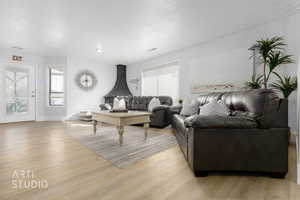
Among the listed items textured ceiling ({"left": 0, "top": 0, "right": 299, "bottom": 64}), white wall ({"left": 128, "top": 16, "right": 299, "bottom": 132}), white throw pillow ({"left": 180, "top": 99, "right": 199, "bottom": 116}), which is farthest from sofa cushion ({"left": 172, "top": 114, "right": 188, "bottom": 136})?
textured ceiling ({"left": 0, "top": 0, "right": 299, "bottom": 64})

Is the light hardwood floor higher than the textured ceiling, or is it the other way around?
the textured ceiling

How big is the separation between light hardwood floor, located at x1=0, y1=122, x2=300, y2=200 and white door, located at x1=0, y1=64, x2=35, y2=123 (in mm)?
3736

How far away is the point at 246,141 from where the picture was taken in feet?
4.85

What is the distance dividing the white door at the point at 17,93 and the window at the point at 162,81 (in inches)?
164

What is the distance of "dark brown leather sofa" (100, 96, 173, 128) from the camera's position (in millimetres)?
4059

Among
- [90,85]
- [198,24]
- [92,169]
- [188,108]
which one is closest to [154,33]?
[198,24]

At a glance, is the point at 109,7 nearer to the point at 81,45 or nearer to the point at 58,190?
the point at 81,45

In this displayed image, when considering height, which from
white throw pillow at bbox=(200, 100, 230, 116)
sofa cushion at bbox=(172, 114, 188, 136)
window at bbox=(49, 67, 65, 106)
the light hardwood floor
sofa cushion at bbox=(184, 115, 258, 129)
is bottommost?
the light hardwood floor

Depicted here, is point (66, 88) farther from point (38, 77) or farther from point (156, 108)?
point (156, 108)

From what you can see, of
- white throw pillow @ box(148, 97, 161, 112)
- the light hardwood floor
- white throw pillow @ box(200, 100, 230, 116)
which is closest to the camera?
the light hardwood floor

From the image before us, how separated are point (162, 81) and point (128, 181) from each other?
4406 mm

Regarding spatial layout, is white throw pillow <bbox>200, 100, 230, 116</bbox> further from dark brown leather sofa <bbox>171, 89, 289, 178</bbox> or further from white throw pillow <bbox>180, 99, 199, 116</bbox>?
white throw pillow <bbox>180, 99, 199, 116</bbox>

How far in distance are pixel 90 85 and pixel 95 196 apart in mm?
5492

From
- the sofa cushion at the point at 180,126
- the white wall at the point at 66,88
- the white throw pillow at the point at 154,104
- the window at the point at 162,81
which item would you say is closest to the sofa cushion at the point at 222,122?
the sofa cushion at the point at 180,126
